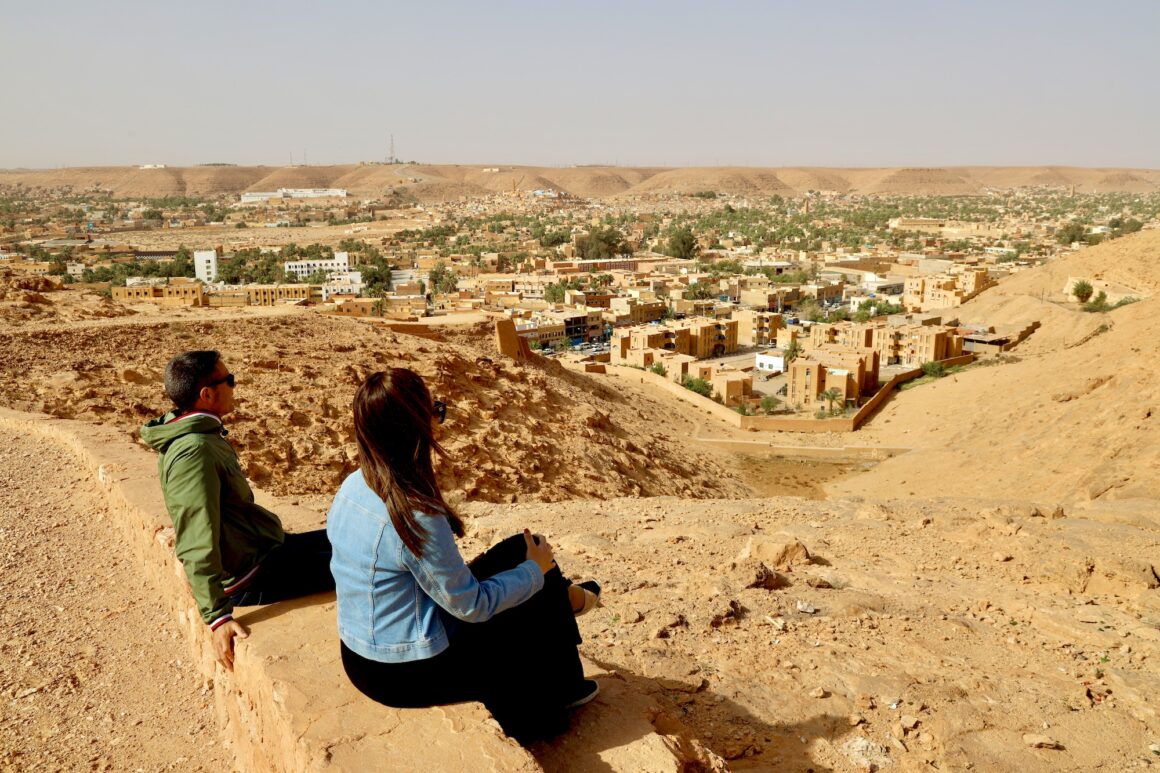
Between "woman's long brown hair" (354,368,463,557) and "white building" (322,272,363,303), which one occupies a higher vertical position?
"woman's long brown hair" (354,368,463,557)

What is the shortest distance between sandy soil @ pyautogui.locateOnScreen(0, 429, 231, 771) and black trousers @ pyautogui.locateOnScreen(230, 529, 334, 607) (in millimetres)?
434

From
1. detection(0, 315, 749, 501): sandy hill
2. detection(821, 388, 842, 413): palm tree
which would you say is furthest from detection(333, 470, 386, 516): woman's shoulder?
detection(821, 388, 842, 413): palm tree

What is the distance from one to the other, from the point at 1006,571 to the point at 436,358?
27.9ft

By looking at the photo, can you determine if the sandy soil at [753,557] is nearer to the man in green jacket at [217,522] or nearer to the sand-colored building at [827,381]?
the man in green jacket at [217,522]

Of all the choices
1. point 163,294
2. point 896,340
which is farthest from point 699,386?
point 163,294

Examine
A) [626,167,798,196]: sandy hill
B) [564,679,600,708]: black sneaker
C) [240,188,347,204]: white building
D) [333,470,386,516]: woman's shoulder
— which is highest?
[626,167,798,196]: sandy hill

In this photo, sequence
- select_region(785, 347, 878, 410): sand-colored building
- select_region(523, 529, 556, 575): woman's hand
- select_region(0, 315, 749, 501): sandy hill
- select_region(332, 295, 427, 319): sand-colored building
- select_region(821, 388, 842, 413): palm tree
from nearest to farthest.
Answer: select_region(523, 529, 556, 575): woman's hand
select_region(0, 315, 749, 501): sandy hill
select_region(821, 388, 842, 413): palm tree
select_region(785, 347, 878, 410): sand-colored building
select_region(332, 295, 427, 319): sand-colored building

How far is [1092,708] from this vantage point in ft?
12.8

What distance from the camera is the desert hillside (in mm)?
140625

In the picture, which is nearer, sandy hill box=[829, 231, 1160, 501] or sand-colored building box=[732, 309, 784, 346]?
sandy hill box=[829, 231, 1160, 501]

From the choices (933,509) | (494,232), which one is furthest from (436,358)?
(494,232)

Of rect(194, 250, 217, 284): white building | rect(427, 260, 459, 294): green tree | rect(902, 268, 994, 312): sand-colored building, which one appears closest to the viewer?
rect(902, 268, 994, 312): sand-colored building

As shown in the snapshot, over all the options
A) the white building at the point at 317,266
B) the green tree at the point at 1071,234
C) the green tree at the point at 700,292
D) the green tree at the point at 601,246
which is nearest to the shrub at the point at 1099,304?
the green tree at the point at 700,292

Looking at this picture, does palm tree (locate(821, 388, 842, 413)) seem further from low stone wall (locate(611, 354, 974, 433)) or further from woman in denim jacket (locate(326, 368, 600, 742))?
Result: woman in denim jacket (locate(326, 368, 600, 742))
